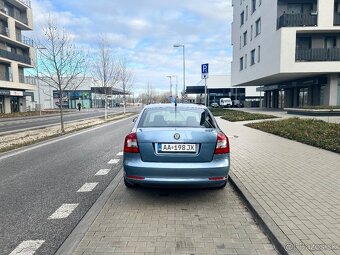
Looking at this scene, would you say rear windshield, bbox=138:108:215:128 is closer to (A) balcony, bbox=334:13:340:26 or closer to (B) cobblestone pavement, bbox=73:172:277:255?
(B) cobblestone pavement, bbox=73:172:277:255

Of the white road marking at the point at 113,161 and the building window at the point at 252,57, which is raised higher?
the building window at the point at 252,57

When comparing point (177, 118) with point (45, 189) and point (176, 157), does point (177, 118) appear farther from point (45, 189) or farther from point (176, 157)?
point (45, 189)

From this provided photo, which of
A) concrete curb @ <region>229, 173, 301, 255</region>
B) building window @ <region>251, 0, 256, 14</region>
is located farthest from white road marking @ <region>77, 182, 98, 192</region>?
building window @ <region>251, 0, 256, 14</region>

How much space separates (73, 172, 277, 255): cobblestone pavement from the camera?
3197 mm

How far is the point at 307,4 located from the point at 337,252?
30707 mm

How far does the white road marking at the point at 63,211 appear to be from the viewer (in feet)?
13.4

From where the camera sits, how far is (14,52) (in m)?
42.6

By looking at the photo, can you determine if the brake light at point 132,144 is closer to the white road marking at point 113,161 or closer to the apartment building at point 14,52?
the white road marking at point 113,161

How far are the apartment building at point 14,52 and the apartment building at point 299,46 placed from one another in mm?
27351

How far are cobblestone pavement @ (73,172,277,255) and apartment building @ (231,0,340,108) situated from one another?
22745mm

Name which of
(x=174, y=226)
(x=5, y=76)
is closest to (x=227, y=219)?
(x=174, y=226)

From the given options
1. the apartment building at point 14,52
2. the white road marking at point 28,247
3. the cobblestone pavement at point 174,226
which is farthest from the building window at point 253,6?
the white road marking at point 28,247

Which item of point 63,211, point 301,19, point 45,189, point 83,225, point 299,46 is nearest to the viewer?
point 83,225

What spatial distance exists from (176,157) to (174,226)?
985 millimetres
